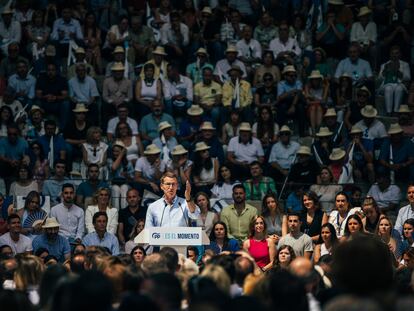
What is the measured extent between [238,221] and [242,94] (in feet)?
15.5

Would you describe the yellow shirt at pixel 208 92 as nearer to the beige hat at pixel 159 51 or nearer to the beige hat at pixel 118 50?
the beige hat at pixel 159 51

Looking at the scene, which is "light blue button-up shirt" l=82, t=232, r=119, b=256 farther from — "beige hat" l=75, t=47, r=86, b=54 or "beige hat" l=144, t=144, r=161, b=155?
"beige hat" l=75, t=47, r=86, b=54

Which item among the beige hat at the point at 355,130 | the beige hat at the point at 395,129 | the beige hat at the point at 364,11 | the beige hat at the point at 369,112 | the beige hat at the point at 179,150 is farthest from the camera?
the beige hat at the point at 364,11

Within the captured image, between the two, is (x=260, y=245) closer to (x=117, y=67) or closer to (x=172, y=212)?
(x=172, y=212)

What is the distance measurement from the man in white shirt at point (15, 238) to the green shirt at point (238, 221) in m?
2.97

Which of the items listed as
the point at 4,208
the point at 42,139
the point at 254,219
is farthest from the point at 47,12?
the point at 254,219

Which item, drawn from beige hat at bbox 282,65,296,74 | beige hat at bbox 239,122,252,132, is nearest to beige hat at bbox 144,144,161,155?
beige hat at bbox 239,122,252,132

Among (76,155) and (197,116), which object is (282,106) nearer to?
(197,116)

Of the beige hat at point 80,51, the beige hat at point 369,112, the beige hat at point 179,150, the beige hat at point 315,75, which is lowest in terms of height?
the beige hat at point 179,150

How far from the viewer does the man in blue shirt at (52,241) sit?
2064 cm

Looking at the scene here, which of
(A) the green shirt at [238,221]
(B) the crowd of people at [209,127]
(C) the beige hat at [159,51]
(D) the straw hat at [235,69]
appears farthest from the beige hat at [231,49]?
(A) the green shirt at [238,221]

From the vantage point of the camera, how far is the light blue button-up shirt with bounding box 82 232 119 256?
68.0ft

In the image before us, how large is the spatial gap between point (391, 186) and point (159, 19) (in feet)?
22.4

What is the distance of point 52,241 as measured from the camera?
20.8 meters
